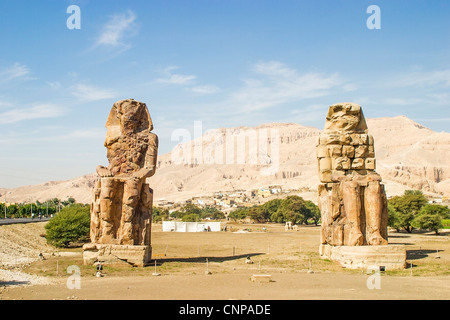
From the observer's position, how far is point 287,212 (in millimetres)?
66875

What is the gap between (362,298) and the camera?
9.53m

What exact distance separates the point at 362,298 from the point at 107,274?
742 cm

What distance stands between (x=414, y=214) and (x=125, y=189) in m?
40.6

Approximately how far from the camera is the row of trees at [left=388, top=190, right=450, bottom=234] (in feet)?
133

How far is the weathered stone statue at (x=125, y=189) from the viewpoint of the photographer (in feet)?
49.5

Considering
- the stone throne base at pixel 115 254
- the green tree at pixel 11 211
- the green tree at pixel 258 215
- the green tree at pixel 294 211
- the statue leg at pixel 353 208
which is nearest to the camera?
the stone throne base at pixel 115 254

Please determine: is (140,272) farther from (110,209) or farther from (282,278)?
(282,278)

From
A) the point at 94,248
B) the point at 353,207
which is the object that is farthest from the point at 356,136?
the point at 94,248

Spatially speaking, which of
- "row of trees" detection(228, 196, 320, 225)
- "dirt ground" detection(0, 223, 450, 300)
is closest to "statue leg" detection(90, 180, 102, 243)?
"dirt ground" detection(0, 223, 450, 300)

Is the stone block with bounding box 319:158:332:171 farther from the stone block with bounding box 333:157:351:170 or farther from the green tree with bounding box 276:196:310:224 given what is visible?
the green tree with bounding box 276:196:310:224

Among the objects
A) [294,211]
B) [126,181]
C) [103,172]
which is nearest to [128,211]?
[126,181]

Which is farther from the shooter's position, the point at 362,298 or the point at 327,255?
Result: the point at 327,255

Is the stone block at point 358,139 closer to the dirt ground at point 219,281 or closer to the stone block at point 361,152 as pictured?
the stone block at point 361,152

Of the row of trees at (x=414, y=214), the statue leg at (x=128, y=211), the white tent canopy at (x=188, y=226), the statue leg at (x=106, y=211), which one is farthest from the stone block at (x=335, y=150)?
the white tent canopy at (x=188, y=226)
